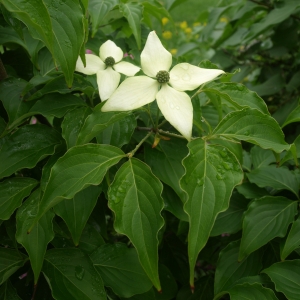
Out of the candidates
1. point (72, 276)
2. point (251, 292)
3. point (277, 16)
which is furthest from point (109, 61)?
point (277, 16)

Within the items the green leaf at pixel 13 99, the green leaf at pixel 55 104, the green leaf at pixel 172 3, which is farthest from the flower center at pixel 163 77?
the green leaf at pixel 172 3

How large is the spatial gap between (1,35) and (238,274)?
866 millimetres

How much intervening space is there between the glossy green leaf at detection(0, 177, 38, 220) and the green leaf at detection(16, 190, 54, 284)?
0.07 ft

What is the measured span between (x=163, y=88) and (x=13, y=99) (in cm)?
38

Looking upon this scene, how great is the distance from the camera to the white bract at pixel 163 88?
0.70 m

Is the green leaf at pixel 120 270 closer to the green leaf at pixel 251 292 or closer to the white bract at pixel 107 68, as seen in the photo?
the green leaf at pixel 251 292

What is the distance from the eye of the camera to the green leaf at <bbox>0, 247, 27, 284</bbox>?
82 cm

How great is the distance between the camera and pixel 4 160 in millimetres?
825

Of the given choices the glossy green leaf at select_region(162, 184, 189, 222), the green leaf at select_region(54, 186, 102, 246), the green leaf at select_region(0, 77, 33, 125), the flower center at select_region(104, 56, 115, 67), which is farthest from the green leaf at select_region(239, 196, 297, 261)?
the green leaf at select_region(0, 77, 33, 125)

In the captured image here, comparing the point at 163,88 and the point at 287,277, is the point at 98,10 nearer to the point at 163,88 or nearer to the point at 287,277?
the point at 163,88

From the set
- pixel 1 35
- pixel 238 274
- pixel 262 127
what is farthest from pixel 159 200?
pixel 1 35

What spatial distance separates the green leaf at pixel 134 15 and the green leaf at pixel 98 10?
1.9 inches

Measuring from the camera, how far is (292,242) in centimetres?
84

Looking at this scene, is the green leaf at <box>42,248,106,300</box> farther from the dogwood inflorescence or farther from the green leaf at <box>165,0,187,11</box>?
the green leaf at <box>165,0,187,11</box>
